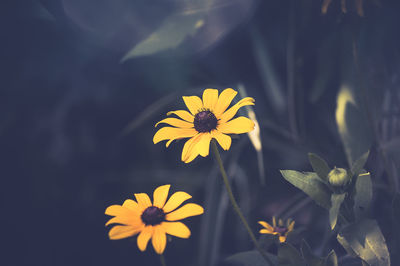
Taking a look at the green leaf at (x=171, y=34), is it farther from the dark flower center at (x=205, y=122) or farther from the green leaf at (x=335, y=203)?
the green leaf at (x=335, y=203)

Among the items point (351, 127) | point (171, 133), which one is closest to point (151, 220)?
point (171, 133)

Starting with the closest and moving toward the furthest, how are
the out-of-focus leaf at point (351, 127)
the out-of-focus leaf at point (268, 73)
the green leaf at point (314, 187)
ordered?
the green leaf at point (314, 187) → the out-of-focus leaf at point (351, 127) → the out-of-focus leaf at point (268, 73)

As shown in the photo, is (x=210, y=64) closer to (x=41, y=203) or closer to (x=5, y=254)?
(x=41, y=203)

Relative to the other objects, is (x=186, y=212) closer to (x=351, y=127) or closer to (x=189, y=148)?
(x=189, y=148)

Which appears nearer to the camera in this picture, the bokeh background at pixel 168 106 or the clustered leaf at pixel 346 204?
the clustered leaf at pixel 346 204

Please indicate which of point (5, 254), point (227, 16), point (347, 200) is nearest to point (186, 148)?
point (347, 200)

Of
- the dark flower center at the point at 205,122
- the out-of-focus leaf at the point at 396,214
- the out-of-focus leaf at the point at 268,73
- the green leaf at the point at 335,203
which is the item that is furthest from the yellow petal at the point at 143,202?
the out-of-focus leaf at the point at 268,73
